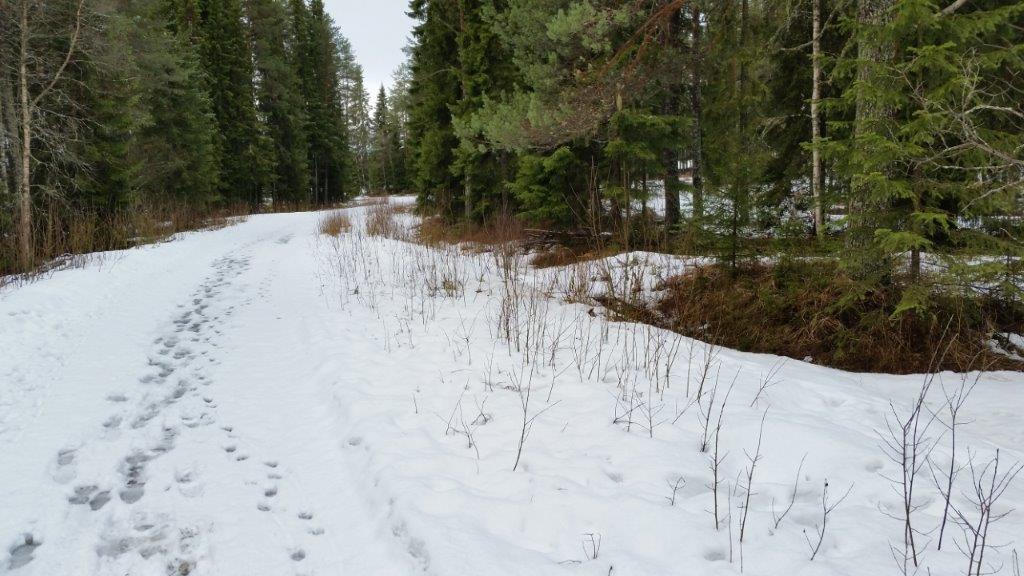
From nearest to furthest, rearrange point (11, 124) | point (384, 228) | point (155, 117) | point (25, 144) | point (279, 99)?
point (25, 144) < point (11, 124) < point (384, 228) < point (155, 117) < point (279, 99)

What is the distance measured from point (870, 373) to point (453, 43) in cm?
1402

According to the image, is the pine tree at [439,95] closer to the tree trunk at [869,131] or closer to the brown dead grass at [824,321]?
the brown dead grass at [824,321]

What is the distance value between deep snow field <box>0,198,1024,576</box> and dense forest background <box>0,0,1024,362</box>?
1281 millimetres

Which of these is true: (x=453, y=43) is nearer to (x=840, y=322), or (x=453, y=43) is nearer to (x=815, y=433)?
(x=840, y=322)

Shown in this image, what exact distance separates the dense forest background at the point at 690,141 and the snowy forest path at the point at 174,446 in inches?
147

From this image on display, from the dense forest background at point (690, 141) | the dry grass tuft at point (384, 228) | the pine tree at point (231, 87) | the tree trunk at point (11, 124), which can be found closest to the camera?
the dense forest background at point (690, 141)

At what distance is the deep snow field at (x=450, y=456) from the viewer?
2.18 metres

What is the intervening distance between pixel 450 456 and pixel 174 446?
1.81 m

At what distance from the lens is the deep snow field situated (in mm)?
2180

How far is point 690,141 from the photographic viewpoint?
1006 centimetres

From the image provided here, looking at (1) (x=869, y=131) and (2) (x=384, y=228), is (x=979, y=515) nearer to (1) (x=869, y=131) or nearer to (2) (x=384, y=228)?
(1) (x=869, y=131)

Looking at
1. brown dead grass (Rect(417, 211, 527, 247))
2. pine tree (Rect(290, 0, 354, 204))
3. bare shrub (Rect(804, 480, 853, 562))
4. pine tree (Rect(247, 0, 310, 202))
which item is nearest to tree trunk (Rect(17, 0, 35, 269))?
brown dead grass (Rect(417, 211, 527, 247))

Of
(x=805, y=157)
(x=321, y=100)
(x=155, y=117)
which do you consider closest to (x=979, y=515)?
(x=805, y=157)

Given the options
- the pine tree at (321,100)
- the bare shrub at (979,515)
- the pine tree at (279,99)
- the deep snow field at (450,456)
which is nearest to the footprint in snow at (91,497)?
the deep snow field at (450,456)
